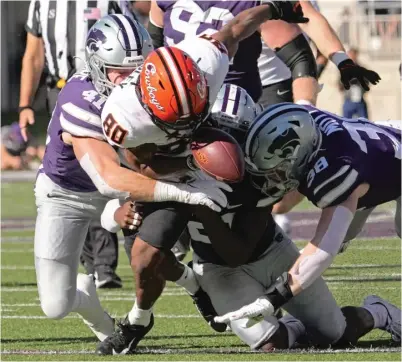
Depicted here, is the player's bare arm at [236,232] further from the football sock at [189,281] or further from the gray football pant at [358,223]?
the gray football pant at [358,223]

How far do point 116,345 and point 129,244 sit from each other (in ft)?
1.37

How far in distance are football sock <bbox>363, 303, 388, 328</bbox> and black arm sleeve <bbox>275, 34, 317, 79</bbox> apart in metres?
1.32

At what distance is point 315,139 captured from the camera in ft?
14.6

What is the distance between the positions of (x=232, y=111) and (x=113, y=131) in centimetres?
55

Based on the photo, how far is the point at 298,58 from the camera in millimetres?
5797

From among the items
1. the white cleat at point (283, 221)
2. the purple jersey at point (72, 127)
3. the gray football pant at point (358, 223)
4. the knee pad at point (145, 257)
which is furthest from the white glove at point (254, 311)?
the white cleat at point (283, 221)

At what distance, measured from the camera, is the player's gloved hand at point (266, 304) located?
4391mm

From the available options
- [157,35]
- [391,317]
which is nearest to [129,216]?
[391,317]

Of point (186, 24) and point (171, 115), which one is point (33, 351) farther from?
point (186, 24)

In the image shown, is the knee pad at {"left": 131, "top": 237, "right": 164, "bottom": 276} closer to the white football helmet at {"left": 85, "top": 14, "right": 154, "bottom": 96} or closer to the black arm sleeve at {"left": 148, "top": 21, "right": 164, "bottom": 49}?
the white football helmet at {"left": 85, "top": 14, "right": 154, "bottom": 96}

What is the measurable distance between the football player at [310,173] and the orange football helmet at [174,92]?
0.27 meters

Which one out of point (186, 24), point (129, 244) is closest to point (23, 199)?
point (186, 24)

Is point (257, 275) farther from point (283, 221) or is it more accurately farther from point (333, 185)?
point (283, 221)

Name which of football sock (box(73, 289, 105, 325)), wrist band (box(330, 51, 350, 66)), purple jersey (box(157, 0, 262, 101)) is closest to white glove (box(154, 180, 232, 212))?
football sock (box(73, 289, 105, 325))
